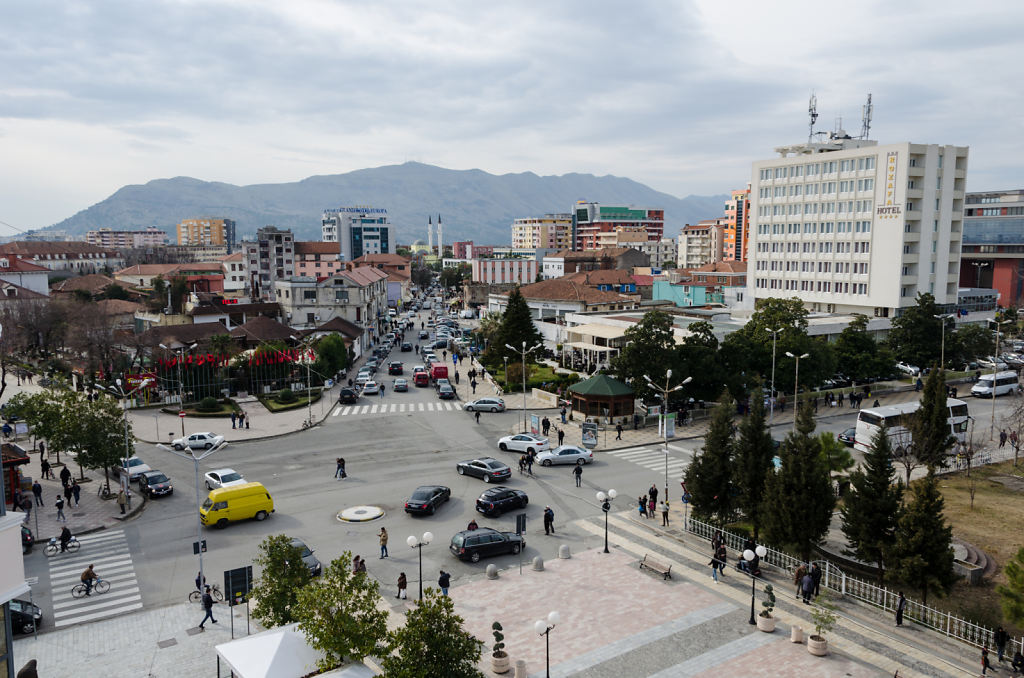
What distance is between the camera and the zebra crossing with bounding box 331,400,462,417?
1943 inches

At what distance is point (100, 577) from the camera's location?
23578 millimetres

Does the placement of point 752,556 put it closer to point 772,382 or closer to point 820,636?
point 820,636

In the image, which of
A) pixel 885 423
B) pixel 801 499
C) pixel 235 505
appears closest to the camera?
pixel 801 499

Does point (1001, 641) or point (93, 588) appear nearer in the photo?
point (1001, 641)

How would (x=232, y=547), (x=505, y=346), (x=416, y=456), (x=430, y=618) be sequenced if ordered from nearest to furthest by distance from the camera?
(x=430, y=618)
(x=232, y=547)
(x=416, y=456)
(x=505, y=346)

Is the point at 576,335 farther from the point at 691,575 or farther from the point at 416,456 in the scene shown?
the point at 691,575

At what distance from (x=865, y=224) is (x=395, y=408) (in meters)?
53.7

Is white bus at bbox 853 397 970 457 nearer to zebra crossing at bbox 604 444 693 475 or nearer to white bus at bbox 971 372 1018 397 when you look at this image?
zebra crossing at bbox 604 444 693 475

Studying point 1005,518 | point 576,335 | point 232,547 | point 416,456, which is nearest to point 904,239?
point 576,335

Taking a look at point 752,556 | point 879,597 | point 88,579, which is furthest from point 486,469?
point 879,597

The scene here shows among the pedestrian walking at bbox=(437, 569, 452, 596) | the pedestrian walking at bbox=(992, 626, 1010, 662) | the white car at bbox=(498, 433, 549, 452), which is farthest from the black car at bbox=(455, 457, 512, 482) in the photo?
the pedestrian walking at bbox=(992, 626, 1010, 662)

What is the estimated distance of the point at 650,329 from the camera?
1783 inches

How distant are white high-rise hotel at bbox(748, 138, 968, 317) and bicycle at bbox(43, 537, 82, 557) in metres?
72.3

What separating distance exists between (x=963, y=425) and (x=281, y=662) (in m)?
40.5
